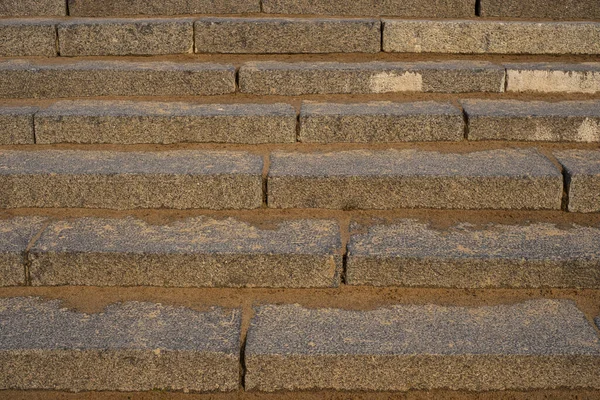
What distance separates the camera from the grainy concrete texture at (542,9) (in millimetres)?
5141

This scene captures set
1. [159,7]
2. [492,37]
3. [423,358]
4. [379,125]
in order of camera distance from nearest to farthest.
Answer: [423,358]
[379,125]
[492,37]
[159,7]

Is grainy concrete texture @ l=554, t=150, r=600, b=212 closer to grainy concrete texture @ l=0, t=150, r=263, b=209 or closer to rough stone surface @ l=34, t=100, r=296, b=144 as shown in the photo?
rough stone surface @ l=34, t=100, r=296, b=144

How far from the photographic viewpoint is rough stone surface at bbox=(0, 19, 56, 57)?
4938 mm

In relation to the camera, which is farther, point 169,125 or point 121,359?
point 169,125

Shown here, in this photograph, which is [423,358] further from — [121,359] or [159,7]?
[159,7]

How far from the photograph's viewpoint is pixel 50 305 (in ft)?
11.4

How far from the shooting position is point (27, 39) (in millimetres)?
4957

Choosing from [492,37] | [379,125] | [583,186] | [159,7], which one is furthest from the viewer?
[159,7]

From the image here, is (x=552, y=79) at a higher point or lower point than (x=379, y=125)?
higher

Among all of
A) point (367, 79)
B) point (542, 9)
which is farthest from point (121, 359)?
point (542, 9)

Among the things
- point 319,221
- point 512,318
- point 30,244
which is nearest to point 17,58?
point 30,244

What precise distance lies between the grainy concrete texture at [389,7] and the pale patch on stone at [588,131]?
4.71 feet

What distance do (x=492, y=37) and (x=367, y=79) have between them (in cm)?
100

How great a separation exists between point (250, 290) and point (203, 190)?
2.24ft
